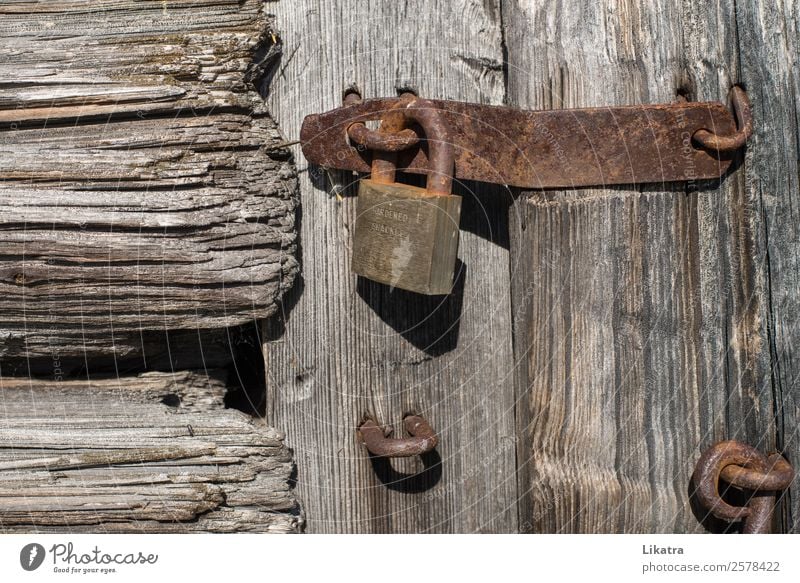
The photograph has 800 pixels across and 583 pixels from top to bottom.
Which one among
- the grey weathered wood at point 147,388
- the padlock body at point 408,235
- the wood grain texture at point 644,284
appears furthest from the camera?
the grey weathered wood at point 147,388

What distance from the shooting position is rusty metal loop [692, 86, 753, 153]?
3.60 feet

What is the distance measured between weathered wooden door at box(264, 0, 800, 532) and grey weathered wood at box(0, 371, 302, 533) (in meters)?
0.09

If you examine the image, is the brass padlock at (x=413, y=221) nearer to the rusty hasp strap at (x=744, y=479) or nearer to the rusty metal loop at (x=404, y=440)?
the rusty metal loop at (x=404, y=440)

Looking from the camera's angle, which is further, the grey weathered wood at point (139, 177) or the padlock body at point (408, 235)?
the grey weathered wood at point (139, 177)

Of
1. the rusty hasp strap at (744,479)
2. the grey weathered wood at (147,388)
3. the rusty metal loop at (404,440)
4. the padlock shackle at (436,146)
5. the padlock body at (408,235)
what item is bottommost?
the rusty hasp strap at (744,479)

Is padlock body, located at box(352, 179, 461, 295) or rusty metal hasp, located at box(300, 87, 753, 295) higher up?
rusty metal hasp, located at box(300, 87, 753, 295)

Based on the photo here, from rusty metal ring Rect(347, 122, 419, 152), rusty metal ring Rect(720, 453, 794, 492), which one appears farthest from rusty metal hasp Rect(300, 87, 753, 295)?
rusty metal ring Rect(720, 453, 794, 492)

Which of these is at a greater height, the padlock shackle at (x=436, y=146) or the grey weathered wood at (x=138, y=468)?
the padlock shackle at (x=436, y=146)

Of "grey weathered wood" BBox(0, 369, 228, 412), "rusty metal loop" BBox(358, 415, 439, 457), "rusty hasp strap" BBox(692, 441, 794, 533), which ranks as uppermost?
"grey weathered wood" BBox(0, 369, 228, 412)

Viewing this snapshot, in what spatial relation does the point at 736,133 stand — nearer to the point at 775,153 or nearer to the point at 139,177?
the point at 775,153

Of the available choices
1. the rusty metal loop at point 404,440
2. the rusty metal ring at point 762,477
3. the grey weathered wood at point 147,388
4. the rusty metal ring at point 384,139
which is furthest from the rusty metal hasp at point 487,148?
the rusty metal ring at point 762,477

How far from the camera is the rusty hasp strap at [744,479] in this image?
3.63 ft

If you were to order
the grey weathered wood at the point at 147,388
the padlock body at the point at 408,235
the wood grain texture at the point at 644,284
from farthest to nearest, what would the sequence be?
the grey weathered wood at the point at 147,388, the wood grain texture at the point at 644,284, the padlock body at the point at 408,235

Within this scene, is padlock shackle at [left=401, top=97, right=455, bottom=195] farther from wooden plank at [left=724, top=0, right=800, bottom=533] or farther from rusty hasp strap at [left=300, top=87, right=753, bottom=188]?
wooden plank at [left=724, top=0, right=800, bottom=533]
